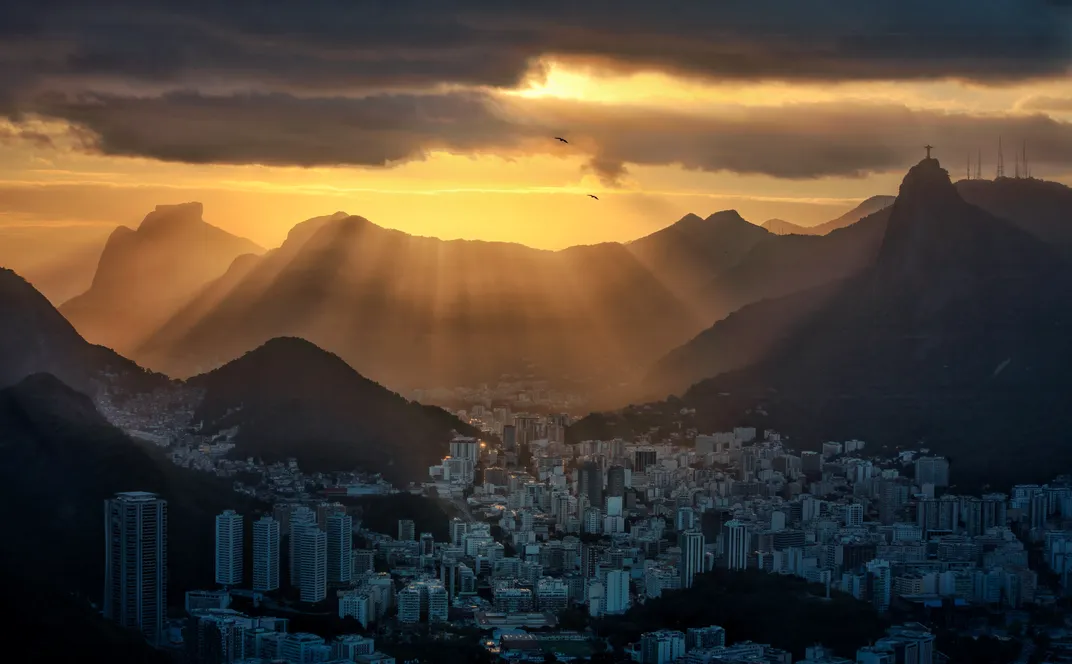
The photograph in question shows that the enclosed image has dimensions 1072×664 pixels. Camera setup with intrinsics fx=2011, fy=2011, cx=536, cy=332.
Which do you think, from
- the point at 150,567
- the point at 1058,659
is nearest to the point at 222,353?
the point at 150,567

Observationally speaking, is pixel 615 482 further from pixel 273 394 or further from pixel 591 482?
pixel 273 394

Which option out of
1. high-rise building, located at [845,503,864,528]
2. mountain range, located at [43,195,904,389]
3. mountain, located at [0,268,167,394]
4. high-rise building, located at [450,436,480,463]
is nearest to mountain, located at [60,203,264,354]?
mountain range, located at [43,195,904,389]

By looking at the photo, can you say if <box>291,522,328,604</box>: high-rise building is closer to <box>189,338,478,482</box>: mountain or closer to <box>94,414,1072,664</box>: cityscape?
<box>94,414,1072,664</box>: cityscape

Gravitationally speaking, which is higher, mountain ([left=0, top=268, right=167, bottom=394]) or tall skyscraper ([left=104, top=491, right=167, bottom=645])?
mountain ([left=0, top=268, right=167, bottom=394])

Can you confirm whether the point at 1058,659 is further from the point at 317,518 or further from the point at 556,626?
the point at 317,518

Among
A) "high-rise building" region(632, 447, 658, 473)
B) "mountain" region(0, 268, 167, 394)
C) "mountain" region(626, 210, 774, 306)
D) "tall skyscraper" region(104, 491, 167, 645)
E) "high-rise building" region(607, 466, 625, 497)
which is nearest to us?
"tall skyscraper" region(104, 491, 167, 645)

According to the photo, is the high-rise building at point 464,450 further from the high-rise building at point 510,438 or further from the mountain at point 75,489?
the mountain at point 75,489

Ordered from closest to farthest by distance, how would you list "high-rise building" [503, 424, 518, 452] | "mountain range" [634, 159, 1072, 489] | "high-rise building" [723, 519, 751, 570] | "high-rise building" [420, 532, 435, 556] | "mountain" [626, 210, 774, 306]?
"high-rise building" [723, 519, 751, 570], "high-rise building" [420, 532, 435, 556], "mountain range" [634, 159, 1072, 489], "high-rise building" [503, 424, 518, 452], "mountain" [626, 210, 774, 306]
